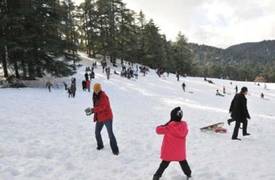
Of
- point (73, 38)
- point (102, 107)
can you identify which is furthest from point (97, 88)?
point (73, 38)

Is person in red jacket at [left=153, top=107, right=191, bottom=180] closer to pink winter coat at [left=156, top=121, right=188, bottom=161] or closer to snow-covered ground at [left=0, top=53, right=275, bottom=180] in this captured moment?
pink winter coat at [left=156, top=121, right=188, bottom=161]

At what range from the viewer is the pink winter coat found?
7.50 m

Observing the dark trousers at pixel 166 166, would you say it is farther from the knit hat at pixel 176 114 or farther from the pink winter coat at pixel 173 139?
the knit hat at pixel 176 114

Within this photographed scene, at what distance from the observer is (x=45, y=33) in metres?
35.2

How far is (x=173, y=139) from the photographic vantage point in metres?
7.55

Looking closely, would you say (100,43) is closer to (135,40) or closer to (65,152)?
(135,40)

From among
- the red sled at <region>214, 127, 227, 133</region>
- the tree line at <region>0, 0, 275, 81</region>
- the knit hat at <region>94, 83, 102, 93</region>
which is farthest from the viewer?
the tree line at <region>0, 0, 275, 81</region>

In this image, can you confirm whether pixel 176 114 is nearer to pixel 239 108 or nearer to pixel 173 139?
pixel 173 139

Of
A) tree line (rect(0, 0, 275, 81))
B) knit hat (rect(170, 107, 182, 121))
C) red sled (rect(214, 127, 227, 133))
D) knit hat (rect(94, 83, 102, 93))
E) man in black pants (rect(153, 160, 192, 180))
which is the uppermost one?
tree line (rect(0, 0, 275, 81))

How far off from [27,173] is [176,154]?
11.4 ft

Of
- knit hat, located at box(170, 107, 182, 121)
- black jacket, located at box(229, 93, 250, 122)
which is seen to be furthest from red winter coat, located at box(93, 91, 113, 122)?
black jacket, located at box(229, 93, 250, 122)

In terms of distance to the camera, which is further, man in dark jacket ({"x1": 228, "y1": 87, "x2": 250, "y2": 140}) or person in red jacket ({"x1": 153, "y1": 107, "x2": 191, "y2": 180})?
man in dark jacket ({"x1": 228, "y1": 87, "x2": 250, "y2": 140})

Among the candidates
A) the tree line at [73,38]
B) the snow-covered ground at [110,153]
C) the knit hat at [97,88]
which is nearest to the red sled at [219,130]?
the snow-covered ground at [110,153]

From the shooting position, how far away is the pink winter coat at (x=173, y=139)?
7500 mm
